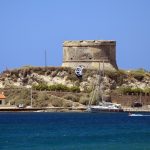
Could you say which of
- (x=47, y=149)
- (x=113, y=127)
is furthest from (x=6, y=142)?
(x=113, y=127)

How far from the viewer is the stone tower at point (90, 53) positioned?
325 feet

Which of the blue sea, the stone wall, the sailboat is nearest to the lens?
the blue sea

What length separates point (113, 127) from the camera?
65125 millimetres

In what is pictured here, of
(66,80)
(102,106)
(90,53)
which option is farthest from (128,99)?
(66,80)

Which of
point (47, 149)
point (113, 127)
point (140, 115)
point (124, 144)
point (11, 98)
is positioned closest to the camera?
point (47, 149)

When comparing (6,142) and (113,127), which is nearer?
(6,142)

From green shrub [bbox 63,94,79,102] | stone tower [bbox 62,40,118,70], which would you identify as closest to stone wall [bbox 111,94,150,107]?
green shrub [bbox 63,94,79,102]

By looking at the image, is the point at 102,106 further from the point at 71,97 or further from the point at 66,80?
the point at 66,80

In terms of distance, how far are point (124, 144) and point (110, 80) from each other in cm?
4956

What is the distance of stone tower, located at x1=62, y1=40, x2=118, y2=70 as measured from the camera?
99000 mm

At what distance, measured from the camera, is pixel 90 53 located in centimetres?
9931

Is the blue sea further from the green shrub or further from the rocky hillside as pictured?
the rocky hillside

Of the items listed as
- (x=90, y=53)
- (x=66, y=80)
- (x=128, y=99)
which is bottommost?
(x=128, y=99)

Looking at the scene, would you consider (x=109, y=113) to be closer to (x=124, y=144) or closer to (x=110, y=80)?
(x=110, y=80)
